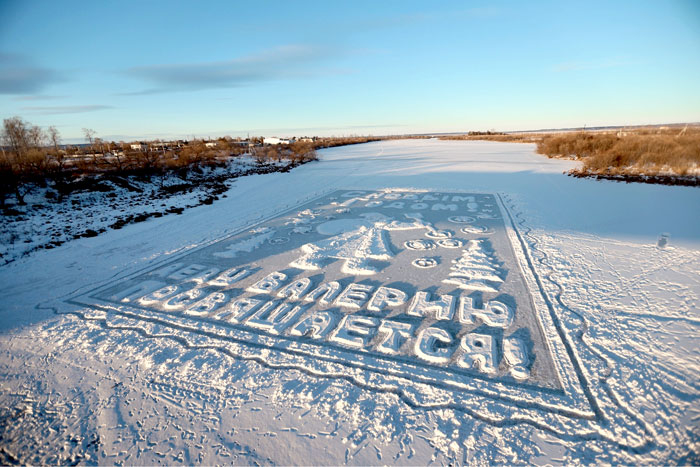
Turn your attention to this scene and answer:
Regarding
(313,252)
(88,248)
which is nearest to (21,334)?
(88,248)

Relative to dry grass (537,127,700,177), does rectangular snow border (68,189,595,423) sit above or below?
below

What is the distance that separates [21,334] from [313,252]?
4169 mm

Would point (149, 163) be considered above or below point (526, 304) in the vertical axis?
above

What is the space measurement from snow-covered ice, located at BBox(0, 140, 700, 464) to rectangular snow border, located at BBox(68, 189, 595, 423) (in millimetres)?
27

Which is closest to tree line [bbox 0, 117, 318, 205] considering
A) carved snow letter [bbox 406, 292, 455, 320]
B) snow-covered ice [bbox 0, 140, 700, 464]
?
snow-covered ice [bbox 0, 140, 700, 464]

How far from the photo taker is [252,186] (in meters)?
14.7

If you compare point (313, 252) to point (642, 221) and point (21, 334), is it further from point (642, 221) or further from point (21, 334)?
point (642, 221)

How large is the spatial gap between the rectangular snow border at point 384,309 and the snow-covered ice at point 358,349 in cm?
3

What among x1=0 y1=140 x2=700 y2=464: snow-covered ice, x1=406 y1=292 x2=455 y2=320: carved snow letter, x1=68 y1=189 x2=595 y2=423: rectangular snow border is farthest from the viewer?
x1=406 y1=292 x2=455 y2=320: carved snow letter

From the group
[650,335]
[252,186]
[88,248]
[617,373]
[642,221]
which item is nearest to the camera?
[617,373]

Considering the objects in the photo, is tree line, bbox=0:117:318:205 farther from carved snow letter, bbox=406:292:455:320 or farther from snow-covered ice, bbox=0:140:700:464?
carved snow letter, bbox=406:292:455:320

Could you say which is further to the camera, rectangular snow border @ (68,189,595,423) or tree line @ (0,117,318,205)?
tree line @ (0,117,318,205)

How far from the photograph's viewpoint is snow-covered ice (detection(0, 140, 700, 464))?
2.31 m

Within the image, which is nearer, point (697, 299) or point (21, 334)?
point (21, 334)
